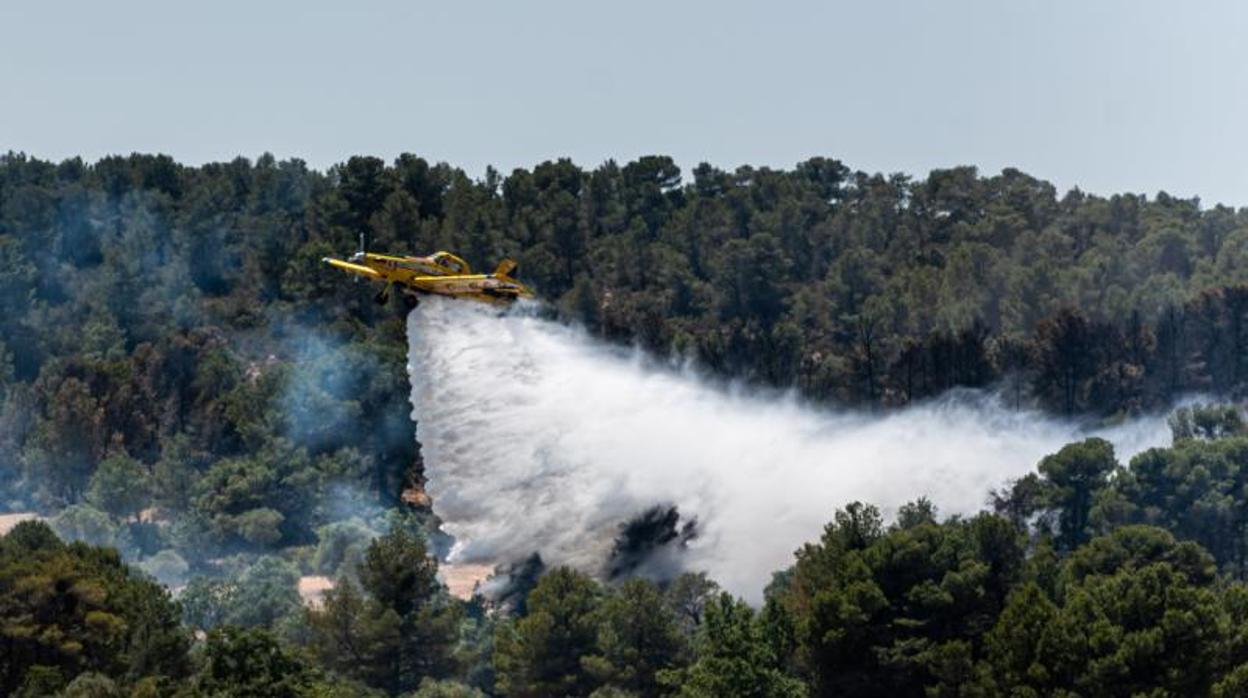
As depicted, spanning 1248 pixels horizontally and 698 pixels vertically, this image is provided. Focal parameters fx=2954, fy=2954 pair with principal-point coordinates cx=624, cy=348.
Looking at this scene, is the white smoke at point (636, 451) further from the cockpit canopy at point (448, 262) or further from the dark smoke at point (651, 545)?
the cockpit canopy at point (448, 262)

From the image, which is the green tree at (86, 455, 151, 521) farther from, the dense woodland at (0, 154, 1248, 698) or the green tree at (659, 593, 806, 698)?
the green tree at (659, 593, 806, 698)

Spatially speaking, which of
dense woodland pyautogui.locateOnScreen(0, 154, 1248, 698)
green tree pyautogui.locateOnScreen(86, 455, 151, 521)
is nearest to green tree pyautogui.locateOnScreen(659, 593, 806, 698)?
dense woodland pyautogui.locateOnScreen(0, 154, 1248, 698)

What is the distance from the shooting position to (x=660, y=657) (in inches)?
3954

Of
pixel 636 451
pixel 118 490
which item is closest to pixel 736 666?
pixel 636 451

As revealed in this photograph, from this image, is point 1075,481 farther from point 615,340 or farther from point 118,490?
point 118,490

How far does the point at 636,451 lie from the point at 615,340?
29575 mm

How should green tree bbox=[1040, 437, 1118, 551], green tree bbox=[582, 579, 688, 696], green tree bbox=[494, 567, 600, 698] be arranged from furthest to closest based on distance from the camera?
green tree bbox=[1040, 437, 1118, 551] → green tree bbox=[494, 567, 600, 698] → green tree bbox=[582, 579, 688, 696]

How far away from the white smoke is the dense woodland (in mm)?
2350

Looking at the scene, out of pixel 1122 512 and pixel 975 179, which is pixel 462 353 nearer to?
pixel 1122 512

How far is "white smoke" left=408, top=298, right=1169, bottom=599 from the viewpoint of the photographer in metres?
103

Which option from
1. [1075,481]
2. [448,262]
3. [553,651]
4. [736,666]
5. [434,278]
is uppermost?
[448,262]

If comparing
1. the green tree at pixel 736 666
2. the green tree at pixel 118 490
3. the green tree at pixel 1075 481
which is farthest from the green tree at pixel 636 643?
the green tree at pixel 118 490

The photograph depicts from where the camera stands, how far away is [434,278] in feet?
320

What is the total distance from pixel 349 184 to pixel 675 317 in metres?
21.2
